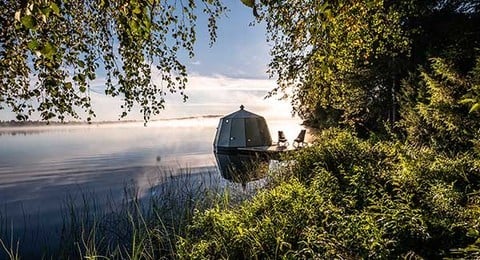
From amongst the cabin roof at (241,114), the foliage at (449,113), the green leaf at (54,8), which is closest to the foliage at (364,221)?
the green leaf at (54,8)

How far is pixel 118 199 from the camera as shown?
1293 centimetres

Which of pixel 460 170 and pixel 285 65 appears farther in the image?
pixel 285 65

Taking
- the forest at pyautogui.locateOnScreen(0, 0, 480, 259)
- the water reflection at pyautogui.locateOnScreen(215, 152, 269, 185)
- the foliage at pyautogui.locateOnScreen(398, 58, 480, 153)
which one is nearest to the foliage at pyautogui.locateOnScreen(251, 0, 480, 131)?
the forest at pyautogui.locateOnScreen(0, 0, 480, 259)

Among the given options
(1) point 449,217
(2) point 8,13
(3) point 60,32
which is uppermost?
(2) point 8,13

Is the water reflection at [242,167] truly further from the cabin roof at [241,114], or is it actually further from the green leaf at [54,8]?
the green leaf at [54,8]

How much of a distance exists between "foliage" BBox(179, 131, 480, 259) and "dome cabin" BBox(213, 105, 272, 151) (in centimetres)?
1967

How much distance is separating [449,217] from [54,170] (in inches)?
948

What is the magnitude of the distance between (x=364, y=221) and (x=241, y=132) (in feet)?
74.7

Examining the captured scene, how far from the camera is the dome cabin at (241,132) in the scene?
86.1ft

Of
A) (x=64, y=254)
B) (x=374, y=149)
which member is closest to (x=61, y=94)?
(x=64, y=254)

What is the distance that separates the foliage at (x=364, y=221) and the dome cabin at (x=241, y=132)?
19672mm

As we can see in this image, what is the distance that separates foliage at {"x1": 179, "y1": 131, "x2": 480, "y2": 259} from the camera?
11.2ft

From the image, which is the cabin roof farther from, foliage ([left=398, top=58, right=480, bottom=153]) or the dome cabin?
foliage ([left=398, top=58, right=480, bottom=153])

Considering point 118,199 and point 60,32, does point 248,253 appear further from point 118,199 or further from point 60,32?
point 118,199
